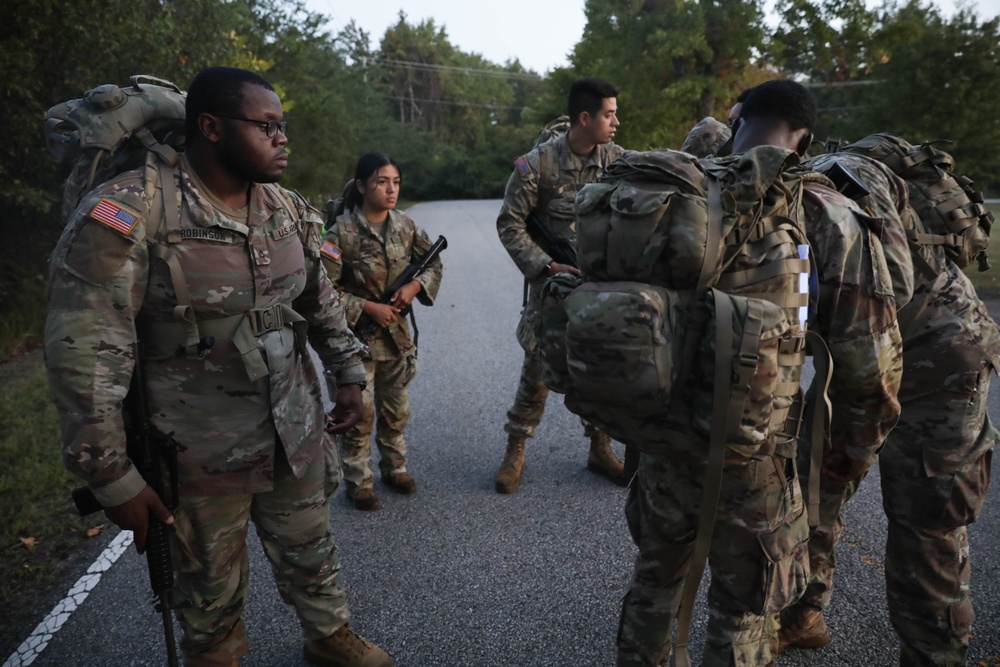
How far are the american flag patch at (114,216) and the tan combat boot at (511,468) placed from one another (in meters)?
2.76

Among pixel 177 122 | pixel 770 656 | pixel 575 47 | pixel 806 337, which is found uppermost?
Result: pixel 575 47

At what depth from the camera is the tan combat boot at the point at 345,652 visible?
271cm

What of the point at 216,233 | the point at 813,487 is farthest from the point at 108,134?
the point at 813,487

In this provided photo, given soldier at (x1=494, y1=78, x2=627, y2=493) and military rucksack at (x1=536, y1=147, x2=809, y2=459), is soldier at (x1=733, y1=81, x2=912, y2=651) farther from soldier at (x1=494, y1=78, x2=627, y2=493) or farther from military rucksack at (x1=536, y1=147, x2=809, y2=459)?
soldier at (x1=494, y1=78, x2=627, y2=493)

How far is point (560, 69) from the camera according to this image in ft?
101

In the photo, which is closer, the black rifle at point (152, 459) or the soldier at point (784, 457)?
the soldier at point (784, 457)

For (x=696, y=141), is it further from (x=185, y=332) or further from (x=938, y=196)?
(x=185, y=332)

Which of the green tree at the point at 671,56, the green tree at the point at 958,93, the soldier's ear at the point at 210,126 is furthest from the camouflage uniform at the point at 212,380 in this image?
the green tree at the point at 671,56

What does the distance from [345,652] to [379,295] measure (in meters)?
2.06

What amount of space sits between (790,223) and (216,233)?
5.51 ft

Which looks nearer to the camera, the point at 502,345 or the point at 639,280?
the point at 639,280

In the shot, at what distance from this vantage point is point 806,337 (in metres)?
1.93

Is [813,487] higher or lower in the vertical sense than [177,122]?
lower

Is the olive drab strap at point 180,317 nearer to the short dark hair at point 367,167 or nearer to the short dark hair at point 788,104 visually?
the short dark hair at point 788,104
